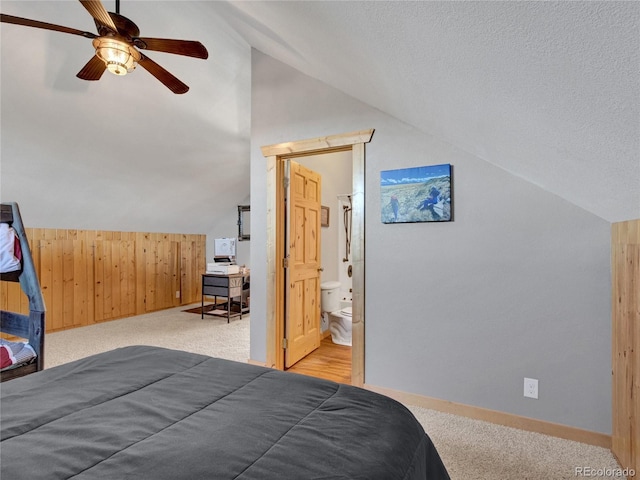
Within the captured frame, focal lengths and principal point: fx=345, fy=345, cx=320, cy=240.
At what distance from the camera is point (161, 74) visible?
234 cm

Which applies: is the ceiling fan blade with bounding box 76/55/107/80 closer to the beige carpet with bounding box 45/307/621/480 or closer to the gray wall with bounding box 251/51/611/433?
the gray wall with bounding box 251/51/611/433

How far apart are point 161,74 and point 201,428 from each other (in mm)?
2278

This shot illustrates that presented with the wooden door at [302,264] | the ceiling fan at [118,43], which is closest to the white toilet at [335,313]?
the wooden door at [302,264]

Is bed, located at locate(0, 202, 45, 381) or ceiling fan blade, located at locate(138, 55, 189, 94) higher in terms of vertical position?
ceiling fan blade, located at locate(138, 55, 189, 94)

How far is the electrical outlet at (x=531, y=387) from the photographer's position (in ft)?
7.19

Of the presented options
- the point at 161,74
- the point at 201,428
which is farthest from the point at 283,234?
the point at 201,428

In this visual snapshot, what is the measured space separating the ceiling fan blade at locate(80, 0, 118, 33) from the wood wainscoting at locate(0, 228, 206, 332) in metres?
3.67

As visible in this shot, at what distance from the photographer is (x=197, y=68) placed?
11.2 ft

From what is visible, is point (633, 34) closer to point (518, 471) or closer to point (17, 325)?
point (518, 471)

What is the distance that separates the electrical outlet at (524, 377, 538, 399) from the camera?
2191mm

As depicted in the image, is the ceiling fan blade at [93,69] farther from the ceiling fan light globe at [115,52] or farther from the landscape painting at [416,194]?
the landscape painting at [416,194]

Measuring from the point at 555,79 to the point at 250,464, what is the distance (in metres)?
1.23

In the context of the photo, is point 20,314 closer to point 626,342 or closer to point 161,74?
point 161,74

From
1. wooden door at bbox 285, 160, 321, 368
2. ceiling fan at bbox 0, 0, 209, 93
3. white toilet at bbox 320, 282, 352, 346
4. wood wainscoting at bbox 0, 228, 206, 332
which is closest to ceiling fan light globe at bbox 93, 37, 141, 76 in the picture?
ceiling fan at bbox 0, 0, 209, 93
